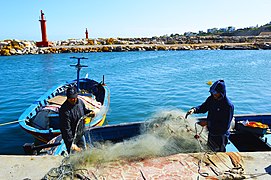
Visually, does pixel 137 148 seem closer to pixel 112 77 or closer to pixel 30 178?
pixel 30 178

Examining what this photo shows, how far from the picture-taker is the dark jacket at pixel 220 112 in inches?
171

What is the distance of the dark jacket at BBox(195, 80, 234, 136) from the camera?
435cm

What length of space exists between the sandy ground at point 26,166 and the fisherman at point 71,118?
2.27 feet

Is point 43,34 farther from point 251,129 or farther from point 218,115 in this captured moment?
→ point 218,115

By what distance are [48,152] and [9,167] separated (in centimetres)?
299

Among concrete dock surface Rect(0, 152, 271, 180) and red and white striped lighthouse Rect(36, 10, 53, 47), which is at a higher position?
red and white striped lighthouse Rect(36, 10, 53, 47)

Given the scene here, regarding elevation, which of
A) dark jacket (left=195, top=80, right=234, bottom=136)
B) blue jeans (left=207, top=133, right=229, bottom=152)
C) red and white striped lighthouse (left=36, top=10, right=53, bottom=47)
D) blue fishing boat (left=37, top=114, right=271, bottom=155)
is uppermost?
red and white striped lighthouse (left=36, top=10, right=53, bottom=47)

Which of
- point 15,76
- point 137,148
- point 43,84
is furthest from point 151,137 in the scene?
point 15,76

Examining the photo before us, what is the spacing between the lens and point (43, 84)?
24.1 meters

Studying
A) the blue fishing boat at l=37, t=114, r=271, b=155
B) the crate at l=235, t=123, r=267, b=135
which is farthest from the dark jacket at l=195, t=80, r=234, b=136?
the crate at l=235, t=123, r=267, b=135

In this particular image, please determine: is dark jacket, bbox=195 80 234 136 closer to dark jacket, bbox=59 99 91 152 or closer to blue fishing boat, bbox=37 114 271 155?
blue fishing boat, bbox=37 114 271 155

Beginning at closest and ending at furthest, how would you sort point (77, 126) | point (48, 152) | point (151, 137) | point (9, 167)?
1. point (9, 167)
2. point (151, 137)
3. point (77, 126)
4. point (48, 152)

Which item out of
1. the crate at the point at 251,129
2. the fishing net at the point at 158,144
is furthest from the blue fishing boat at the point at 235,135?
the fishing net at the point at 158,144

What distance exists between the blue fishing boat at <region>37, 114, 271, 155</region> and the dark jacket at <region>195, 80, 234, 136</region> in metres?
1.15
